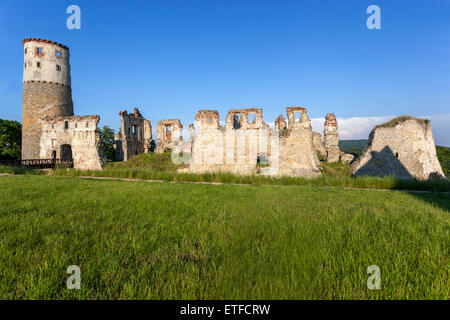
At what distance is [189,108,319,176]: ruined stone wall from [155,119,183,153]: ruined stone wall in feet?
43.6

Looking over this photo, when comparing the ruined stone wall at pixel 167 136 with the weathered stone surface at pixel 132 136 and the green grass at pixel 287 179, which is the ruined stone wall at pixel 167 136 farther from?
the green grass at pixel 287 179

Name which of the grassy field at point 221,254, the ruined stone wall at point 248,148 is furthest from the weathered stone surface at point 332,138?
the grassy field at point 221,254

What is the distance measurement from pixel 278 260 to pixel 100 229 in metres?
2.43

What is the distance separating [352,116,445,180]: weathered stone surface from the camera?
39.9 feet

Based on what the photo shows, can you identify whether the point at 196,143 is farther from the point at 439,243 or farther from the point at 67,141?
the point at 67,141

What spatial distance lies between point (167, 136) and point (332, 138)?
20.8 m

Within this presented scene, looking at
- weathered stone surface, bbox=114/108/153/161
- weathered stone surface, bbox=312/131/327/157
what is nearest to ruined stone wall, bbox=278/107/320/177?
weathered stone surface, bbox=312/131/327/157

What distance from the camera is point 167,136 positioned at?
28656mm

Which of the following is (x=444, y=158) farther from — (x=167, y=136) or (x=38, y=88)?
(x=38, y=88)

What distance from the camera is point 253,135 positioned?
1495 centimetres

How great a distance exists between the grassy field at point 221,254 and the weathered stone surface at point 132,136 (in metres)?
24.2

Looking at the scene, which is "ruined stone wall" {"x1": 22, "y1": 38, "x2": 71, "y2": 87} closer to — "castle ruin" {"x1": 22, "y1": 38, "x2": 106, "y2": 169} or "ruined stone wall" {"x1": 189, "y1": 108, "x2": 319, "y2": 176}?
"castle ruin" {"x1": 22, "y1": 38, "x2": 106, "y2": 169}

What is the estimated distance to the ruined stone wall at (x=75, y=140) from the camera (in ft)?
72.8

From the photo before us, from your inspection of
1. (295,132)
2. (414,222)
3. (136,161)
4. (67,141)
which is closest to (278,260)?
(414,222)
